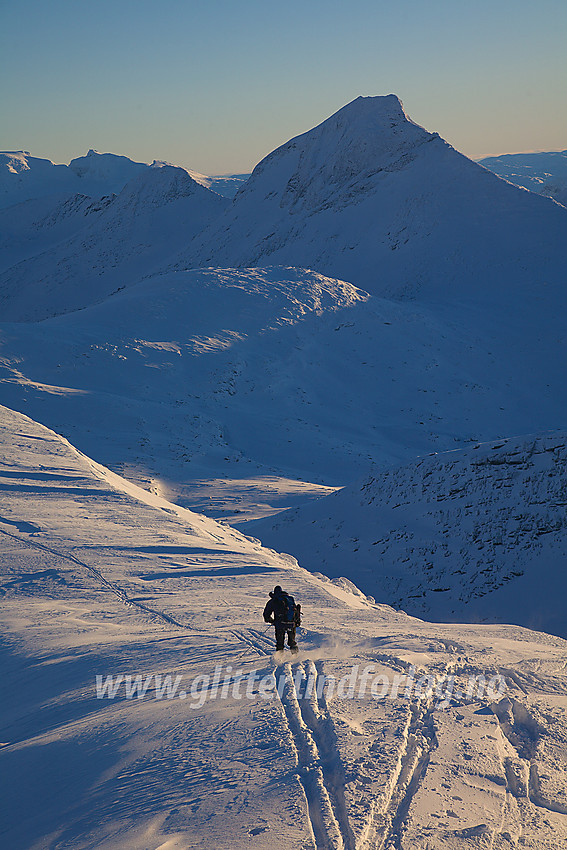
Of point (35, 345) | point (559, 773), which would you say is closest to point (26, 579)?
point (559, 773)

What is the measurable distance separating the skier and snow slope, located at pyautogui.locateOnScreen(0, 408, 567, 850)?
0.96ft

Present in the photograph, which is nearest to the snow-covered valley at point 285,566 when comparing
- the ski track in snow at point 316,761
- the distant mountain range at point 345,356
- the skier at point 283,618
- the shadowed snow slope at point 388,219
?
the ski track in snow at point 316,761

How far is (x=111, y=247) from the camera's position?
105 m

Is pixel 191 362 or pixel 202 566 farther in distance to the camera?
pixel 191 362

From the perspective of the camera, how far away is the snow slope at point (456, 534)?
15052mm

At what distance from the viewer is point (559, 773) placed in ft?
18.0

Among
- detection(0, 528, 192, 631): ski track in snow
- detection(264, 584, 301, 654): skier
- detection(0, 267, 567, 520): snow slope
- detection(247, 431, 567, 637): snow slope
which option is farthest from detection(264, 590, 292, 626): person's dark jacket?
detection(0, 267, 567, 520): snow slope

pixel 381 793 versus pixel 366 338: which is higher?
pixel 366 338

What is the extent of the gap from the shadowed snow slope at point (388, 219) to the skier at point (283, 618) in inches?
1914

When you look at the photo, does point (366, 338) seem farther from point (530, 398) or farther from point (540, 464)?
point (540, 464)

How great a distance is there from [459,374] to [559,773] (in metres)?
35.2

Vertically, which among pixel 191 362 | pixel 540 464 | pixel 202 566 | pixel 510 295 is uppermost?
pixel 510 295

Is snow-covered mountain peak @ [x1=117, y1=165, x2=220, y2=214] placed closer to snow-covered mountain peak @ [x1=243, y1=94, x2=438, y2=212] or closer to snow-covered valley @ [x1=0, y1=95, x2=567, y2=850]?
snow-covered mountain peak @ [x1=243, y1=94, x2=438, y2=212]

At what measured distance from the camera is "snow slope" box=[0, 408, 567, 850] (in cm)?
466
